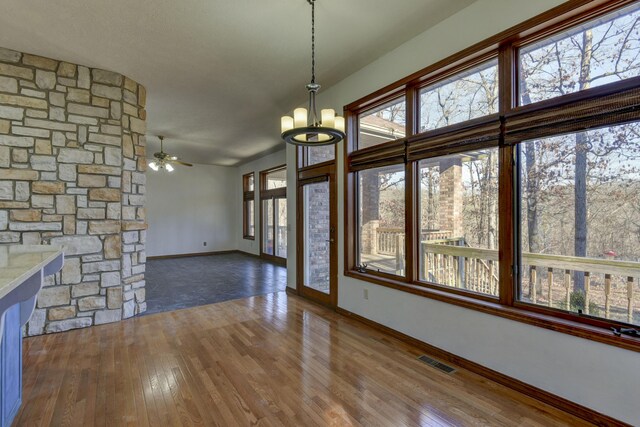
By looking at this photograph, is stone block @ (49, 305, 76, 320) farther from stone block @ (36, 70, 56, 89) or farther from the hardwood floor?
stone block @ (36, 70, 56, 89)

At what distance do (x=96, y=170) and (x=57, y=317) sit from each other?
Answer: 174cm

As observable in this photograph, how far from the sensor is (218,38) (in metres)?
2.97

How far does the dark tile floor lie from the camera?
4746 millimetres

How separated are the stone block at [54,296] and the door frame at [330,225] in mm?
2938

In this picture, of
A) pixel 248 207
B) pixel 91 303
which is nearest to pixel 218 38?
pixel 91 303

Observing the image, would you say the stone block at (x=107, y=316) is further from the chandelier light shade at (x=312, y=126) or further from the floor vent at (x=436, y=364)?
the floor vent at (x=436, y=364)

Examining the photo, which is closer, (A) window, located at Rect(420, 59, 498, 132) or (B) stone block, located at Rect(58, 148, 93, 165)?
(A) window, located at Rect(420, 59, 498, 132)

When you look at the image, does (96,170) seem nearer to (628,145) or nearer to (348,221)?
(348,221)

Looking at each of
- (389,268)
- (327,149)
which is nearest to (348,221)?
(389,268)

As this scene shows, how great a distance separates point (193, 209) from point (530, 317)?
891 centimetres

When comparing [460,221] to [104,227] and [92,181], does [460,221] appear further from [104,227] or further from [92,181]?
[92,181]

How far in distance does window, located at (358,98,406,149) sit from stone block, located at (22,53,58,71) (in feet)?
11.8

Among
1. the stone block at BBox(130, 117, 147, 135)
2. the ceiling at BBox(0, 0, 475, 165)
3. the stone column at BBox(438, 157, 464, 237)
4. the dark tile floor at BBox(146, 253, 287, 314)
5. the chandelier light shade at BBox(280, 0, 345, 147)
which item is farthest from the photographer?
the dark tile floor at BBox(146, 253, 287, 314)

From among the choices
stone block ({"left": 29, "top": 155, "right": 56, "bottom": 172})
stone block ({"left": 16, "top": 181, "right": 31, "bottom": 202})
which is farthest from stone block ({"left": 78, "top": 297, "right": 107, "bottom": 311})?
stone block ({"left": 29, "top": 155, "right": 56, "bottom": 172})
